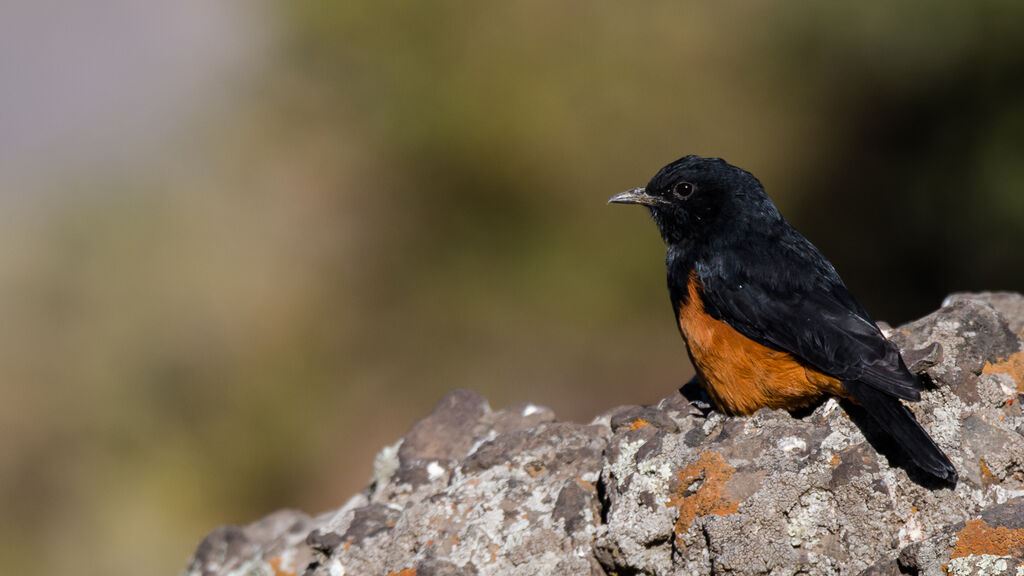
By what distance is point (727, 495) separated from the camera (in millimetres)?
3816

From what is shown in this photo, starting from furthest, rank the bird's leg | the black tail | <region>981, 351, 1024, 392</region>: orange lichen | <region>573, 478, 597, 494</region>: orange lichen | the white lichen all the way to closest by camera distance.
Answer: the bird's leg
<region>573, 478, 597, 494</region>: orange lichen
<region>981, 351, 1024, 392</region>: orange lichen
the black tail
the white lichen

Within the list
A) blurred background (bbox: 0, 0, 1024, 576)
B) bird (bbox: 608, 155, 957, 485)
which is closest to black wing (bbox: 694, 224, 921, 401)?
bird (bbox: 608, 155, 957, 485)

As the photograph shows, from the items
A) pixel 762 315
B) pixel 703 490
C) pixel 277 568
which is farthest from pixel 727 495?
pixel 277 568

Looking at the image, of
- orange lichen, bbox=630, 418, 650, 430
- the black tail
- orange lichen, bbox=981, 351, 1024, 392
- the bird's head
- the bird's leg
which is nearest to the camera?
the black tail

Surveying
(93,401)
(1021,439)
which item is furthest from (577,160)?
(1021,439)

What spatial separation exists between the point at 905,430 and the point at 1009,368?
0.93 m

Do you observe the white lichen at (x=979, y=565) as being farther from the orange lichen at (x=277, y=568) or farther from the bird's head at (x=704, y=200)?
the orange lichen at (x=277, y=568)

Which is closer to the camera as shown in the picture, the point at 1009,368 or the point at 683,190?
the point at 1009,368

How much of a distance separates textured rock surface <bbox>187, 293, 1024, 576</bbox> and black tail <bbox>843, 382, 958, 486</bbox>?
15 cm

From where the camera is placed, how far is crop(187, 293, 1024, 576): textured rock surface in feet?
12.0

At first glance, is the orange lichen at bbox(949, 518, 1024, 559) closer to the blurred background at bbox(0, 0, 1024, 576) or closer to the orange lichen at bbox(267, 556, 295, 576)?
the orange lichen at bbox(267, 556, 295, 576)

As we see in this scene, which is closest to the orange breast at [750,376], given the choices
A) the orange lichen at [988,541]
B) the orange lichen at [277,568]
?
the orange lichen at [988,541]

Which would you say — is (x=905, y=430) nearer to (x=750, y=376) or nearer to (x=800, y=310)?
(x=750, y=376)

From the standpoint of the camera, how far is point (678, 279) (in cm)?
505
